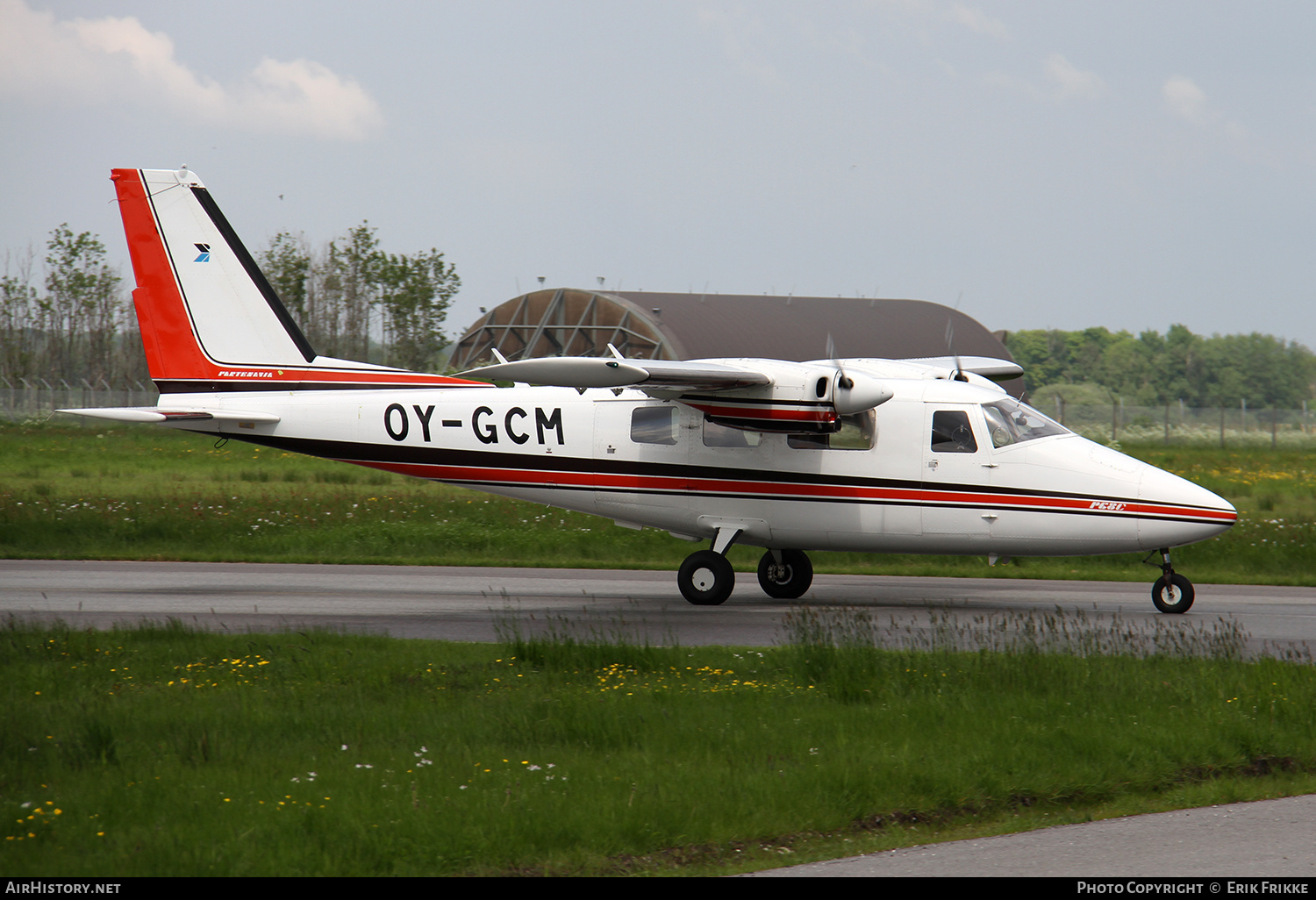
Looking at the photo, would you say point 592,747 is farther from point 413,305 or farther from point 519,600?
point 413,305

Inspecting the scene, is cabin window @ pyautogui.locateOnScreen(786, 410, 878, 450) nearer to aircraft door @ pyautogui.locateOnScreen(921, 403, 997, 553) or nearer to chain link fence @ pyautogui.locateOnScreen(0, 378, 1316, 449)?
aircraft door @ pyautogui.locateOnScreen(921, 403, 997, 553)

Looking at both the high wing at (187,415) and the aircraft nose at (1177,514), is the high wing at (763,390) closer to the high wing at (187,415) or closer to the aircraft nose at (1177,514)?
the aircraft nose at (1177,514)

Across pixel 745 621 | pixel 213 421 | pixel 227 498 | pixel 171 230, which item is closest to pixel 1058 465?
pixel 745 621

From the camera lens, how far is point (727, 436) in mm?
16359

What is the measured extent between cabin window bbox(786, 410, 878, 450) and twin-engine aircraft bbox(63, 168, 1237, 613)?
0.03 metres

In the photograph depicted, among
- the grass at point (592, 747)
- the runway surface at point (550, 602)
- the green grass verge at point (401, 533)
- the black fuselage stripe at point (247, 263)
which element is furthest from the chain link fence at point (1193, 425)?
the grass at point (592, 747)

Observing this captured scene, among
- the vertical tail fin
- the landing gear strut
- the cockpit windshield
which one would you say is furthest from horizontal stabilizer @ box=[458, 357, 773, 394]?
the landing gear strut

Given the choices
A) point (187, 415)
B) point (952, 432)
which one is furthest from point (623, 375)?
point (187, 415)

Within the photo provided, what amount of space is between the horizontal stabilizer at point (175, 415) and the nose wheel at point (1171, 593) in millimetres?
12073

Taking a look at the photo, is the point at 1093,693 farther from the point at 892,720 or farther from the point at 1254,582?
the point at 1254,582

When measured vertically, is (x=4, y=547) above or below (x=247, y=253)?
below

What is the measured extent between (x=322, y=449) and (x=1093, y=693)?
37.6ft

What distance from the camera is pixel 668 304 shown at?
59844 millimetres

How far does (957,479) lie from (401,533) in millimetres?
11522
